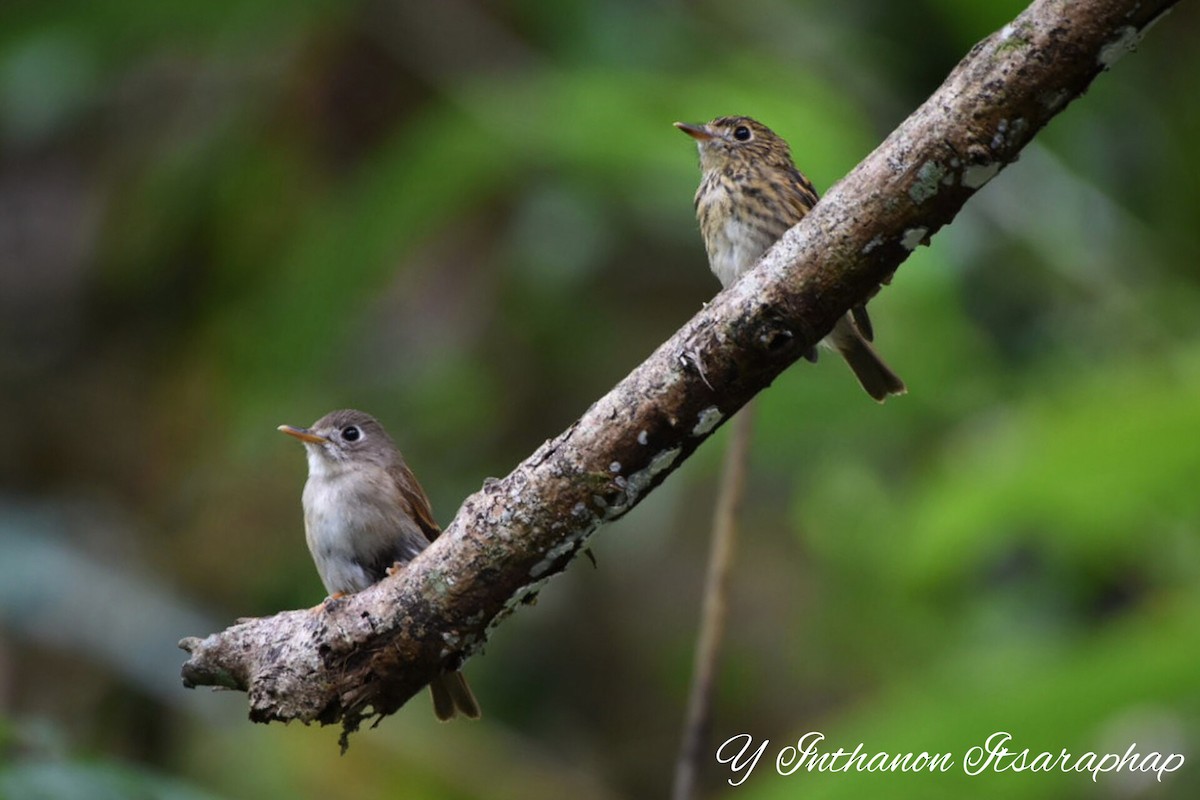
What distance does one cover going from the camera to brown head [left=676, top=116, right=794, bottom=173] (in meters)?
4.50

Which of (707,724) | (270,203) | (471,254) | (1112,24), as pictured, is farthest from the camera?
(270,203)

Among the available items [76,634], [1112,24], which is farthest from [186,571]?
[1112,24]

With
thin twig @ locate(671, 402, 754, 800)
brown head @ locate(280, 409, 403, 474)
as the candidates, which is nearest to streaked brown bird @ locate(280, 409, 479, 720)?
brown head @ locate(280, 409, 403, 474)

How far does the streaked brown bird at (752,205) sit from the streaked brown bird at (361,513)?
43.2 inches

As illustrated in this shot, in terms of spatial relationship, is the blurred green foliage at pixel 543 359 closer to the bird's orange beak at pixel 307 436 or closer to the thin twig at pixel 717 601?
the thin twig at pixel 717 601

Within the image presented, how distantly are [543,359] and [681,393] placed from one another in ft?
18.3

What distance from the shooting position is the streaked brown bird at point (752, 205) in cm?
429

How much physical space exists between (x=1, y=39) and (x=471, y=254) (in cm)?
238

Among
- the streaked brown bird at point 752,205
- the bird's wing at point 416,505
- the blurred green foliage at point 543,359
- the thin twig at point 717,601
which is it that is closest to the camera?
the thin twig at point 717,601

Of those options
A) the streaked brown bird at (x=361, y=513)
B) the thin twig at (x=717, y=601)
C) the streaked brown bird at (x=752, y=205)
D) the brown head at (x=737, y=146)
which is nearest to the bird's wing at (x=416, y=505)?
the streaked brown bird at (x=361, y=513)

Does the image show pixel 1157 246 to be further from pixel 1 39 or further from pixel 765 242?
pixel 1 39

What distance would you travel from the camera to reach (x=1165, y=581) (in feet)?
18.0

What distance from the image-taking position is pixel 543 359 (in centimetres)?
841

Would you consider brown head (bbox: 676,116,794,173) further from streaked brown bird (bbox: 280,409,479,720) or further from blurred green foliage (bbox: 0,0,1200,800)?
streaked brown bird (bbox: 280,409,479,720)
